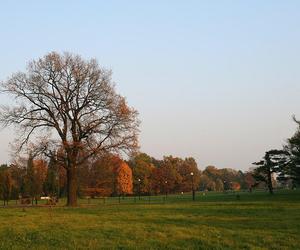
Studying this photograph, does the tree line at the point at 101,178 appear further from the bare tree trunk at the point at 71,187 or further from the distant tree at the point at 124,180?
the bare tree trunk at the point at 71,187

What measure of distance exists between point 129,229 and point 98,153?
24.7 metres

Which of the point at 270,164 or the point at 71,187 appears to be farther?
the point at 270,164

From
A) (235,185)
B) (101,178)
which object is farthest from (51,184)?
(235,185)

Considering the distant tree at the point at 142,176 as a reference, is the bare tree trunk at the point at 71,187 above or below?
below

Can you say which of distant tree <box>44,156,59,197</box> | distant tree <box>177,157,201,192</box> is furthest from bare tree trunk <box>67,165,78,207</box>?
distant tree <box>177,157,201,192</box>

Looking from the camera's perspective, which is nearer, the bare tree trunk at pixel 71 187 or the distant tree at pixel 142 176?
the bare tree trunk at pixel 71 187

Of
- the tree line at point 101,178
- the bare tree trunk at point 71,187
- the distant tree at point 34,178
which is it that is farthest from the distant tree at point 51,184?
the bare tree trunk at point 71,187

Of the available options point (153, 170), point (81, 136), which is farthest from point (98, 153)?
point (153, 170)

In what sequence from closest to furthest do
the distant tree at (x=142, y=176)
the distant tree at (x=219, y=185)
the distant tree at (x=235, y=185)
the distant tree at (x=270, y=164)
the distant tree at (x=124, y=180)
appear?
the distant tree at (x=270, y=164), the distant tree at (x=124, y=180), the distant tree at (x=142, y=176), the distant tree at (x=219, y=185), the distant tree at (x=235, y=185)

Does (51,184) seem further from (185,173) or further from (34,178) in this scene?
(185,173)

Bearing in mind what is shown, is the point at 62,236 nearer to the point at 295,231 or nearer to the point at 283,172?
the point at 295,231

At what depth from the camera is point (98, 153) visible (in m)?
42.8

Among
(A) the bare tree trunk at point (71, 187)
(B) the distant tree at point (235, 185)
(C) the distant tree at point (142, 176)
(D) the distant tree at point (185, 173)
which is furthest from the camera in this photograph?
(B) the distant tree at point (235, 185)

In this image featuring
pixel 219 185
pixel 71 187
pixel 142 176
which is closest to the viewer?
pixel 71 187
